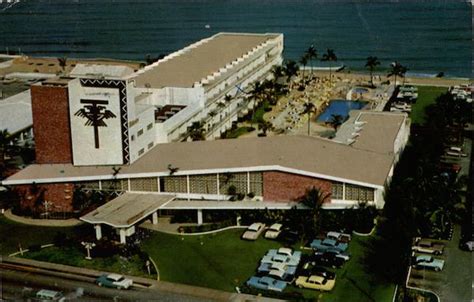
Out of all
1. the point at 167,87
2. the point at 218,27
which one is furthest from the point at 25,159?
the point at 218,27

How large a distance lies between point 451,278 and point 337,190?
33.2 ft

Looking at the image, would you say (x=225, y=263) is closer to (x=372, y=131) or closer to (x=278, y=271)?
(x=278, y=271)

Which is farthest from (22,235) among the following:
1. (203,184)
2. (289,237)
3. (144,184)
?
(289,237)

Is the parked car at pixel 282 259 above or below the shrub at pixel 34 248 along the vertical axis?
above

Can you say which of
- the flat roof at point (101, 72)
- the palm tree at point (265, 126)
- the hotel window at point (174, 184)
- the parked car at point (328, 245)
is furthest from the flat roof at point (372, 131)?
the flat roof at point (101, 72)

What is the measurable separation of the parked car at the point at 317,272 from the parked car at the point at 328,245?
6.93 ft

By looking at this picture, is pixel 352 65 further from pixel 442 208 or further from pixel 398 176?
pixel 442 208

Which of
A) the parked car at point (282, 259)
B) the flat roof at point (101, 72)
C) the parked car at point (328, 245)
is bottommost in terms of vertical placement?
the parked car at point (282, 259)

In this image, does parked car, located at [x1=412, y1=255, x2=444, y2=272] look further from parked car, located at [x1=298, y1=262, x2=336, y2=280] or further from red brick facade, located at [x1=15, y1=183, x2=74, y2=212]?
red brick facade, located at [x1=15, y1=183, x2=74, y2=212]

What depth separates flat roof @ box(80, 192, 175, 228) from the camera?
44.5 metres

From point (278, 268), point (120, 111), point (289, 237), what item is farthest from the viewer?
point (120, 111)

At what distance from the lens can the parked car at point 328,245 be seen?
139 feet

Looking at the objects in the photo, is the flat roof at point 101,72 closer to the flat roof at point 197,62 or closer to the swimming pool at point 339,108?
the flat roof at point 197,62

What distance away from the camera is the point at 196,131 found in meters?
60.9
